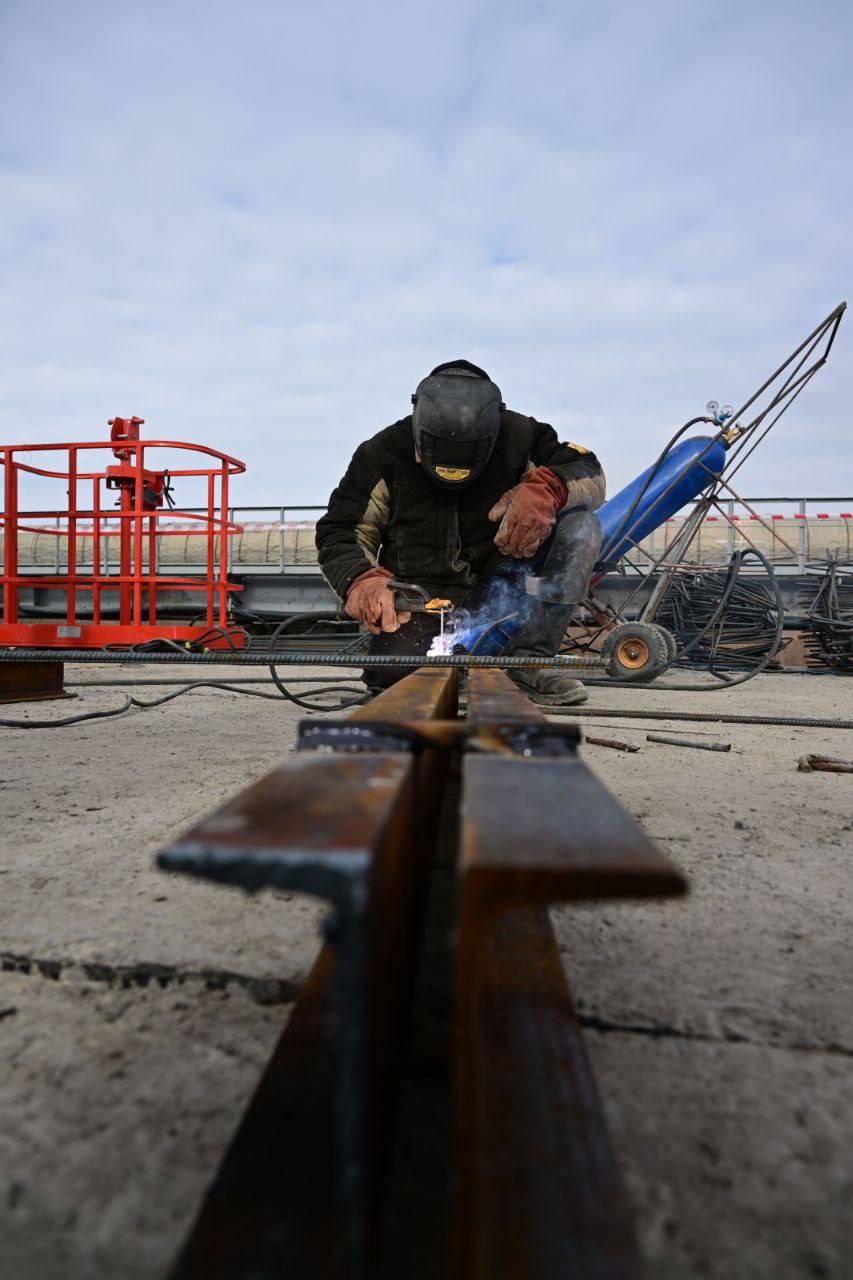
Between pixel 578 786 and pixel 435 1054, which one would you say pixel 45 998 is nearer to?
pixel 435 1054

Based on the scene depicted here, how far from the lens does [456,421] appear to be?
306cm

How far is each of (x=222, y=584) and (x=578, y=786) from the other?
212 inches

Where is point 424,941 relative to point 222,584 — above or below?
below

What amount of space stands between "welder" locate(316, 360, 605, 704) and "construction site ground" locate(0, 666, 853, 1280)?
213cm

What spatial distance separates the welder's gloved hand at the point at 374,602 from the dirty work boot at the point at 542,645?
0.78m

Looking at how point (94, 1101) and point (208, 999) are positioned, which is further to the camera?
point (208, 999)

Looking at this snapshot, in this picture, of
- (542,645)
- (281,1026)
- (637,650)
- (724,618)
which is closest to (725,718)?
(542,645)

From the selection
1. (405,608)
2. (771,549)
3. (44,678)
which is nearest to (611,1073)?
(405,608)

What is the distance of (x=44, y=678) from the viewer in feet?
11.3

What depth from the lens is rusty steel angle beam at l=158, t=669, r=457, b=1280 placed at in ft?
1.13

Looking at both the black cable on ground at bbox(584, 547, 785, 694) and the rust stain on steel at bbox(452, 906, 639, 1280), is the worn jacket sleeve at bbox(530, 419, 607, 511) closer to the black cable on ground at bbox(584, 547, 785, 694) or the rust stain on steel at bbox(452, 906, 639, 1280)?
the black cable on ground at bbox(584, 547, 785, 694)

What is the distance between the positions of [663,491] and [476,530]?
6.26ft

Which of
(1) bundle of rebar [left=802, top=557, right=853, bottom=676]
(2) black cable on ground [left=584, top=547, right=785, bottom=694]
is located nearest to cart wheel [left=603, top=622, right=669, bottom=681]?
(2) black cable on ground [left=584, top=547, right=785, bottom=694]

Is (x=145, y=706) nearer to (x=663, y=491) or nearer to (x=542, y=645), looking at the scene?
(x=542, y=645)
